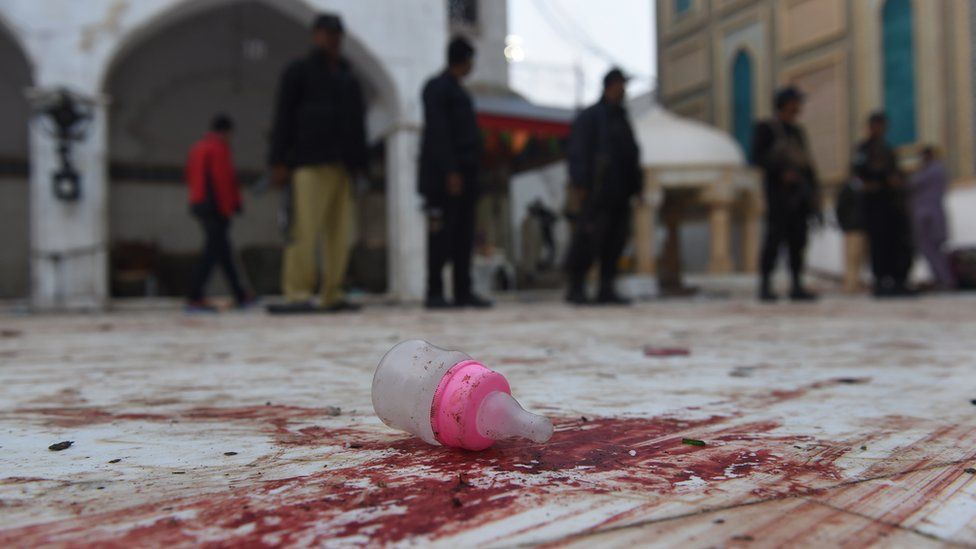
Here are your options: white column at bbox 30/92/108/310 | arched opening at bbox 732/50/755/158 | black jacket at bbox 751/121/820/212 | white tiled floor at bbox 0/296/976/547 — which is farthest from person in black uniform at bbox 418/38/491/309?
arched opening at bbox 732/50/755/158

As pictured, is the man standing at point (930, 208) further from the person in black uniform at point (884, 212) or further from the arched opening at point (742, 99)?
the arched opening at point (742, 99)

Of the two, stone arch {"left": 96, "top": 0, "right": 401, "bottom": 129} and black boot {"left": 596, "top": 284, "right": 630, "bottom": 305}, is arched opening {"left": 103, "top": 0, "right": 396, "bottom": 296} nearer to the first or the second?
stone arch {"left": 96, "top": 0, "right": 401, "bottom": 129}

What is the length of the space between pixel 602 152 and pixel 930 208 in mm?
4857

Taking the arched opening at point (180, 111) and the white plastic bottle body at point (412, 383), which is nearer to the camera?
the white plastic bottle body at point (412, 383)

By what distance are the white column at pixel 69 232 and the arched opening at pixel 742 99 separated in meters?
10.8

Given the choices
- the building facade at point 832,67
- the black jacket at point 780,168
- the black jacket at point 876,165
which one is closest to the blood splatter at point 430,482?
the black jacket at point 780,168

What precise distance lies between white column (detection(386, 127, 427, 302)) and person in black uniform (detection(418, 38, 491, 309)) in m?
2.39

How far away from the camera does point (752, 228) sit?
1122cm

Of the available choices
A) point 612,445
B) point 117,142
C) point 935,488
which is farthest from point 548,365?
point 117,142

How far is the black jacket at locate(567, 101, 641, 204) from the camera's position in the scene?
5012mm

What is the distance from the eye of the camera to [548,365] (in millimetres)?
1690

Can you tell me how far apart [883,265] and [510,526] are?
7.04 metres

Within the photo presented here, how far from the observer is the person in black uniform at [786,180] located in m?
5.08

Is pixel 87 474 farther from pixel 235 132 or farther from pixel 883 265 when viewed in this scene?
pixel 235 132
